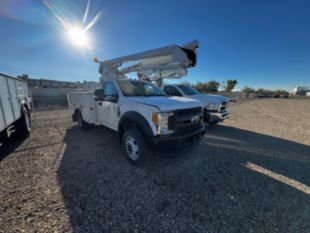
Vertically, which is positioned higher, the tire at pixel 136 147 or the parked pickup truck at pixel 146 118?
the parked pickup truck at pixel 146 118

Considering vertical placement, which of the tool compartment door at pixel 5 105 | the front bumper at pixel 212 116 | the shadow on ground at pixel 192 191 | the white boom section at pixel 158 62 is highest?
the white boom section at pixel 158 62

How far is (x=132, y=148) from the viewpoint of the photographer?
10.7 feet

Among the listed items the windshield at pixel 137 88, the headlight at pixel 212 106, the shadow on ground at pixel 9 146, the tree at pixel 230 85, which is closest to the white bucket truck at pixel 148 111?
the windshield at pixel 137 88

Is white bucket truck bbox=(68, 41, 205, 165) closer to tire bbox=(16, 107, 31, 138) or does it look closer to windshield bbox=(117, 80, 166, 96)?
windshield bbox=(117, 80, 166, 96)

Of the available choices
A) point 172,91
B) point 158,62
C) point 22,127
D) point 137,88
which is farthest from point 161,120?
point 22,127

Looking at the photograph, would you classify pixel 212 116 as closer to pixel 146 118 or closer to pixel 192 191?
pixel 146 118

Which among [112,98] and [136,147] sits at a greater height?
[112,98]

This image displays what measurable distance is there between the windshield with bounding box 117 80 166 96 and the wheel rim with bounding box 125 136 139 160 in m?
1.19

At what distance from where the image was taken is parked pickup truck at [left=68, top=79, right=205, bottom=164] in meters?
2.74

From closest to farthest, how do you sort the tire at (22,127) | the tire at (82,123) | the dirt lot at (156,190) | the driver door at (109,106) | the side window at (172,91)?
the dirt lot at (156,190), the driver door at (109,106), the tire at (22,127), the tire at (82,123), the side window at (172,91)

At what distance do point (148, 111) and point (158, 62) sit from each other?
302 centimetres

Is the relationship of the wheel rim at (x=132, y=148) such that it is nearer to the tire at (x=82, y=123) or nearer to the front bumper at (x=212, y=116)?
the tire at (x=82, y=123)

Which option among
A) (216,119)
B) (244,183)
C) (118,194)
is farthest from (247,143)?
(118,194)

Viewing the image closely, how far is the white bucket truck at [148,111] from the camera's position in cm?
276
